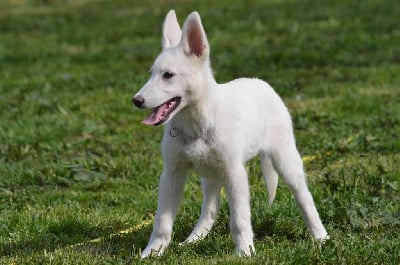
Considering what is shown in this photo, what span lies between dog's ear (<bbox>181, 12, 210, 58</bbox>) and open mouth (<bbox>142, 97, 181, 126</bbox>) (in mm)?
319

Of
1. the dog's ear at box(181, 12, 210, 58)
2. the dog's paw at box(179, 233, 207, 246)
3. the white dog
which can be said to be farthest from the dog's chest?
the dog's paw at box(179, 233, 207, 246)

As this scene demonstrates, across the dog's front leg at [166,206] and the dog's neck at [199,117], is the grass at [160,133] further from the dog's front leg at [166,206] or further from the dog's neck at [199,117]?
the dog's neck at [199,117]

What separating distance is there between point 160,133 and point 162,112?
4.14 m

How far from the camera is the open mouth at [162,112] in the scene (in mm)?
5219

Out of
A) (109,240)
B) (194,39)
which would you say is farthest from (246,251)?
(194,39)

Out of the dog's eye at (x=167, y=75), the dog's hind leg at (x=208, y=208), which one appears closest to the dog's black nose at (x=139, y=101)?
the dog's eye at (x=167, y=75)

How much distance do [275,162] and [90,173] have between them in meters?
2.55

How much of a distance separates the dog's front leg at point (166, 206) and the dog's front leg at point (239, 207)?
0.33 metres

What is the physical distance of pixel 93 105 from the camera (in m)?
11.0

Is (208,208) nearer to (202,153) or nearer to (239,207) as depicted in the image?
(239,207)

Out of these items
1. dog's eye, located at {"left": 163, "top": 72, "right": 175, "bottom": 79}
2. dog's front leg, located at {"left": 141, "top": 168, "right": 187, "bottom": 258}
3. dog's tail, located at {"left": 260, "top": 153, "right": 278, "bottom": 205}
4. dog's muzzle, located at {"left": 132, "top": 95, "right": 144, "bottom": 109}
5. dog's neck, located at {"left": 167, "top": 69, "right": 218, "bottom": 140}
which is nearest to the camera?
dog's muzzle, located at {"left": 132, "top": 95, "right": 144, "bottom": 109}

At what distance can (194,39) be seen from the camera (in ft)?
17.7

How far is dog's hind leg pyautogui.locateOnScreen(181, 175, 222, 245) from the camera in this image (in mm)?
6086

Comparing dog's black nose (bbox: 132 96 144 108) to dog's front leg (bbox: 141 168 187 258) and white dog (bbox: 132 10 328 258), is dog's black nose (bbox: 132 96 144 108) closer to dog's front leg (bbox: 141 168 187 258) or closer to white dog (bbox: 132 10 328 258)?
white dog (bbox: 132 10 328 258)
